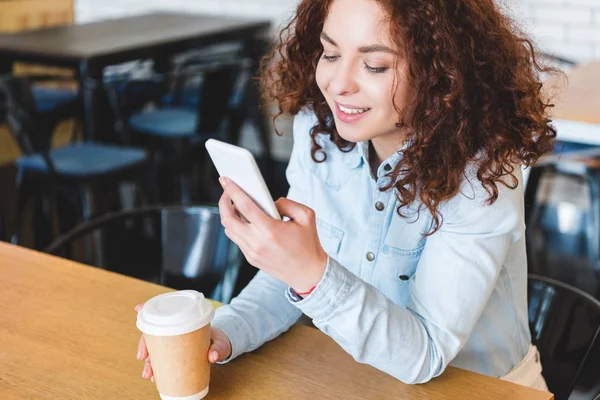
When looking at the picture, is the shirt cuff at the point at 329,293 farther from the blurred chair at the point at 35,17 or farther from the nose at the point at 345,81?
the blurred chair at the point at 35,17

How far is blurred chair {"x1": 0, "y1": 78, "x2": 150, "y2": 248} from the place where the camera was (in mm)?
2967

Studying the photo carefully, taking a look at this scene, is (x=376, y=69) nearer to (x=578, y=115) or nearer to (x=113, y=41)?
(x=578, y=115)

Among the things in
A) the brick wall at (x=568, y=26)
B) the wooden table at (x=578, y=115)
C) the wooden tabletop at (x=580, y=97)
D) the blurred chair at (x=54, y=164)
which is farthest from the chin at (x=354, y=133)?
the brick wall at (x=568, y=26)

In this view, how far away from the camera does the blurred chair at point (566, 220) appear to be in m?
2.91

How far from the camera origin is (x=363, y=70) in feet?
3.93

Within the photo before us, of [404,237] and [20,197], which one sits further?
[20,197]

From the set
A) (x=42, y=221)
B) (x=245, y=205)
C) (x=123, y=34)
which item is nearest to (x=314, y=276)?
(x=245, y=205)

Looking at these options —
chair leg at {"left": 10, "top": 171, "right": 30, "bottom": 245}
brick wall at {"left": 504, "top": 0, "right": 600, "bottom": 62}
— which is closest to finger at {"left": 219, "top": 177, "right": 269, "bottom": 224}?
chair leg at {"left": 10, "top": 171, "right": 30, "bottom": 245}

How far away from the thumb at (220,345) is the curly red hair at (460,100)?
0.33 meters

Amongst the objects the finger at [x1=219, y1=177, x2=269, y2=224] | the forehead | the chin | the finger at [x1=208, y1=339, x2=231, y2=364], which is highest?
the forehead

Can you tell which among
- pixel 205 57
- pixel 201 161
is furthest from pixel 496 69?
pixel 201 161

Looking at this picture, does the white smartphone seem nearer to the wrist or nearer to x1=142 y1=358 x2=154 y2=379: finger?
the wrist

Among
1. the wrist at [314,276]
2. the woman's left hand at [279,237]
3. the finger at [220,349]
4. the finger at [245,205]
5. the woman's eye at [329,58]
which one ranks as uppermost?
the woman's eye at [329,58]

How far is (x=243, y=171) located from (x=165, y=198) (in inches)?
122
